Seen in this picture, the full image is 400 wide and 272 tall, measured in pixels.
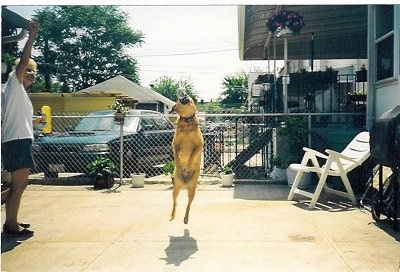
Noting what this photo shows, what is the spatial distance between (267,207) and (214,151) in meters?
2.91

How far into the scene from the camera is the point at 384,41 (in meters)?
5.22

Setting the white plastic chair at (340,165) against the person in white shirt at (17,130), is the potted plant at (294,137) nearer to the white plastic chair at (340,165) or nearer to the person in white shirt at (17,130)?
the white plastic chair at (340,165)

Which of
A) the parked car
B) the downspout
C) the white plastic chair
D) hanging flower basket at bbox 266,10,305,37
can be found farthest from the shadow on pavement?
hanging flower basket at bbox 266,10,305,37

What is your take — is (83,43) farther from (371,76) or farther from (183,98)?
(371,76)

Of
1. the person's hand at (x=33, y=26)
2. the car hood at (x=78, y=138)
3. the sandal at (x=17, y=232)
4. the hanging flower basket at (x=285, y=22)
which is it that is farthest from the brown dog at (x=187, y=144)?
the hanging flower basket at (x=285, y=22)

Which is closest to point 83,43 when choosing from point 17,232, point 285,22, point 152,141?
point 17,232

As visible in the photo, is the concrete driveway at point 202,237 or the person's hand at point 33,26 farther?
the person's hand at point 33,26

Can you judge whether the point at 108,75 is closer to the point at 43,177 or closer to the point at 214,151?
the point at 43,177

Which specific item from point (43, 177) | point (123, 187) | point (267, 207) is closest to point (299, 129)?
point (267, 207)

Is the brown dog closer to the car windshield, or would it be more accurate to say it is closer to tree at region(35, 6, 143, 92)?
tree at region(35, 6, 143, 92)

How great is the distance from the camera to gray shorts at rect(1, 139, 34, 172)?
10.6 feet

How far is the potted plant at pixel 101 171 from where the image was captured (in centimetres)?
567

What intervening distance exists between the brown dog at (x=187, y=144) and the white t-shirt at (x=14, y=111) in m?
1.27

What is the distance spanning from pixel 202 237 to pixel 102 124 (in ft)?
12.6
